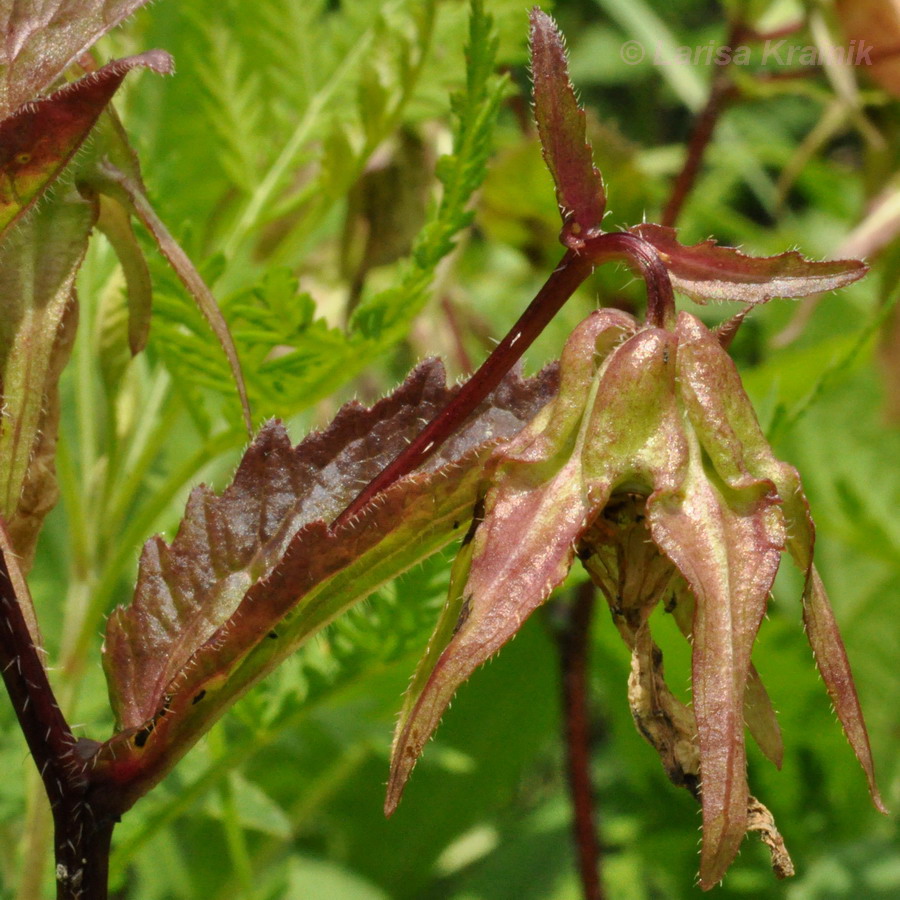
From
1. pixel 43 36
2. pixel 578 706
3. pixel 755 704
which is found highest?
pixel 43 36

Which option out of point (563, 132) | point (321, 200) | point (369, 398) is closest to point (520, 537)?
point (563, 132)

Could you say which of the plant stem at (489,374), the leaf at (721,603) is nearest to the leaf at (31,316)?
the plant stem at (489,374)

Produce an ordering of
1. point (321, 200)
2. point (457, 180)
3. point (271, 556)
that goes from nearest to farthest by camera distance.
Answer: point (271, 556)
point (457, 180)
point (321, 200)

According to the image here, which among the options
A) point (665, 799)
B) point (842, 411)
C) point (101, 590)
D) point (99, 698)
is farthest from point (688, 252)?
point (842, 411)

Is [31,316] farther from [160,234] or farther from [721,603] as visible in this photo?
[721,603]

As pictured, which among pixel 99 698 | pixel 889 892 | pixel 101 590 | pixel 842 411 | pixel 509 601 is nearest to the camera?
pixel 509 601

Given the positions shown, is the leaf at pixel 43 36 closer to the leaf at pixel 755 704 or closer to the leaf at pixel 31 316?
the leaf at pixel 31 316

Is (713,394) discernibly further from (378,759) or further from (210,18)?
(378,759)
